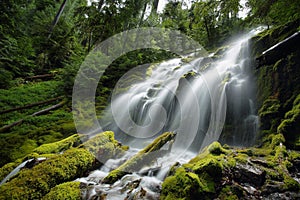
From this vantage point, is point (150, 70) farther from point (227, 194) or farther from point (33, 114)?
point (227, 194)

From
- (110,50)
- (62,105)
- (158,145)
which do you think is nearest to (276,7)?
(158,145)

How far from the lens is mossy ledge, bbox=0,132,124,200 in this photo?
98.6 inches

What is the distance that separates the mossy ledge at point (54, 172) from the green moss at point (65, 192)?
11cm

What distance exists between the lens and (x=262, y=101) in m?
5.75

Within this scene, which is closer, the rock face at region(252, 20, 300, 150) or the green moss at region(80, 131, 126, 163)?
the green moss at region(80, 131, 126, 163)

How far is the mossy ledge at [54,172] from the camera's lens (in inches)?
98.6

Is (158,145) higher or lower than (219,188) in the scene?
higher

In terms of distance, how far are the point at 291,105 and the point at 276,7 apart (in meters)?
2.74

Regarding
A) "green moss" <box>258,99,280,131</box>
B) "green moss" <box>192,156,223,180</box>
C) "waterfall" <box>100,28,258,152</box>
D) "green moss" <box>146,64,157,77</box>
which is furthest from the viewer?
"green moss" <box>146,64,157,77</box>

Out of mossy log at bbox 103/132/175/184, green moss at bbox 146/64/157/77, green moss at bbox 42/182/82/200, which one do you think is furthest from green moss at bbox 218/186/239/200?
green moss at bbox 146/64/157/77

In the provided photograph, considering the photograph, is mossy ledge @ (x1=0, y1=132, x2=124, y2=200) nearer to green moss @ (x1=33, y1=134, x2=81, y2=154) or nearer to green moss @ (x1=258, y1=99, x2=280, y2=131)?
green moss @ (x1=33, y1=134, x2=81, y2=154)

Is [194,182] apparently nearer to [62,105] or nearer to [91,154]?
[91,154]

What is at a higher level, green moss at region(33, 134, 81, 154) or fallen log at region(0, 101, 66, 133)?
fallen log at region(0, 101, 66, 133)

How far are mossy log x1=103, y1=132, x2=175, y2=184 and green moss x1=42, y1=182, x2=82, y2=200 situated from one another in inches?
22.9
